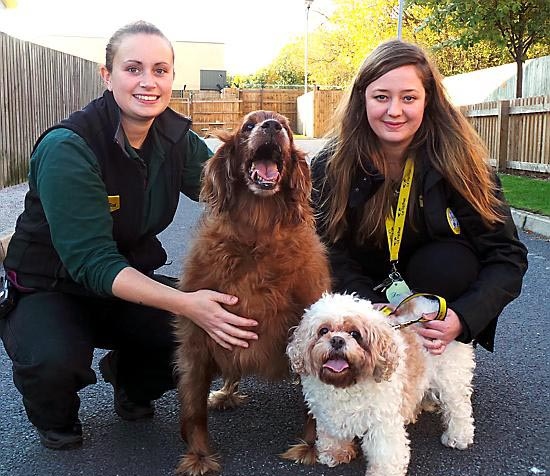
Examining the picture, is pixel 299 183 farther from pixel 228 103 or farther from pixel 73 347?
pixel 228 103

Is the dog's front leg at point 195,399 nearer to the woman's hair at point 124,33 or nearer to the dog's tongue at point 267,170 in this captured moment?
the dog's tongue at point 267,170

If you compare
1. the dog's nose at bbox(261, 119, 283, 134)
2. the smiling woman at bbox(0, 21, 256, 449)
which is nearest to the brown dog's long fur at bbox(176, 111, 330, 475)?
the dog's nose at bbox(261, 119, 283, 134)

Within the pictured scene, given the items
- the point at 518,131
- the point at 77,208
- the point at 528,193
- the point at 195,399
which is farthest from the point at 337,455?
the point at 518,131

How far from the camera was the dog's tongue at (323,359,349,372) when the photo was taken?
9.45ft

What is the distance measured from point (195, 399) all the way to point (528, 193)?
899cm

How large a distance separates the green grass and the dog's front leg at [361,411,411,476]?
6759mm

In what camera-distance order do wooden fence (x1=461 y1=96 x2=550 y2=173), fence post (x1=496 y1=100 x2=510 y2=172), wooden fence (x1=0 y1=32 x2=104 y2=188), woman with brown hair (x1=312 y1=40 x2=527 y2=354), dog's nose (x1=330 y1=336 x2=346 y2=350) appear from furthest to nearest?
1. fence post (x1=496 y1=100 x2=510 y2=172)
2. wooden fence (x1=461 y1=96 x2=550 y2=173)
3. wooden fence (x1=0 y1=32 x2=104 y2=188)
4. woman with brown hair (x1=312 y1=40 x2=527 y2=354)
5. dog's nose (x1=330 y1=336 x2=346 y2=350)

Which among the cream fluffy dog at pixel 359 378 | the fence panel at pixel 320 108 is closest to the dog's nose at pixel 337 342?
the cream fluffy dog at pixel 359 378

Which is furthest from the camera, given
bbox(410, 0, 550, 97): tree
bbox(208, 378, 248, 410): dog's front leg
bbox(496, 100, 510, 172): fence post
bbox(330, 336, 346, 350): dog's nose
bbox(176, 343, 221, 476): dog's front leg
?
bbox(410, 0, 550, 97): tree

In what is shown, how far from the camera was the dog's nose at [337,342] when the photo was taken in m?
2.86

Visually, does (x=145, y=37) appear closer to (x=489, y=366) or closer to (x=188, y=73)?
(x=489, y=366)

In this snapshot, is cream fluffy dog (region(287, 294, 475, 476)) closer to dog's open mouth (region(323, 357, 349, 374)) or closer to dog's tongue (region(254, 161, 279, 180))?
dog's open mouth (region(323, 357, 349, 374))

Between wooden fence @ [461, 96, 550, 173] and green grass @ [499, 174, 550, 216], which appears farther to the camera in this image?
wooden fence @ [461, 96, 550, 173]

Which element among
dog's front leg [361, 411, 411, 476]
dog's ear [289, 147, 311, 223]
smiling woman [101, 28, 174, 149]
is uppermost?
smiling woman [101, 28, 174, 149]
